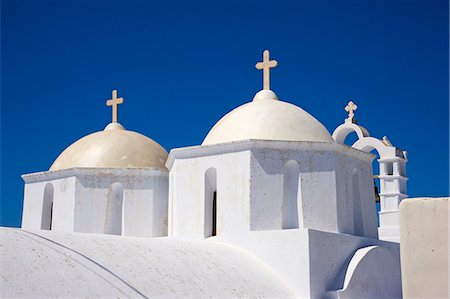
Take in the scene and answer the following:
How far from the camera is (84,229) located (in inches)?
601

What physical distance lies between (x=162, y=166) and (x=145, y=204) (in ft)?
3.79

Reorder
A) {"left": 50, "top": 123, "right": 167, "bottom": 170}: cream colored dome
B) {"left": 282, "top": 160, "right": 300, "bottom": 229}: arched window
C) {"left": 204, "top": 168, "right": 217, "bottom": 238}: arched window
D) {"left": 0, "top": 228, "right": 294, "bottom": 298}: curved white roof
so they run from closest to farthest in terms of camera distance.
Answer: {"left": 0, "top": 228, "right": 294, "bottom": 298}: curved white roof → {"left": 282, "top": 160, "right": 300, "bottom": 229}: arched window → {"left": 204, "top": 168, "right": 217, "bottom": 238}: arched window → {"left": 50, "top": 123, "right": 167, "bottom": 170}: cream colored dome

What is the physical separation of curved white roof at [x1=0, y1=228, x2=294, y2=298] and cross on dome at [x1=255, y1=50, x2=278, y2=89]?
15.5 feet

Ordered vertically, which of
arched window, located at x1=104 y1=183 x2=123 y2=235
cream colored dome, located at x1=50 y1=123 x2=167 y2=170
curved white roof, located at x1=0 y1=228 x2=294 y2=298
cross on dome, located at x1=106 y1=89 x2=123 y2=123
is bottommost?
curved white roof, located at x1=0 y1=228 x2=294 y2=298

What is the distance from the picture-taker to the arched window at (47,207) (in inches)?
630

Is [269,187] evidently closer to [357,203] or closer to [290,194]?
[290,194]

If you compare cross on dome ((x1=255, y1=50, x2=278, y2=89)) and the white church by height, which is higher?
cross on dome ((x1=255, y1=50, x2=278, y2=89))

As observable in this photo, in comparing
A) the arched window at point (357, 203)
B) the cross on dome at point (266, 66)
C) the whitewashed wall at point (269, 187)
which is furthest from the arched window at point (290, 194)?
the cross on dome at point (266, 66)

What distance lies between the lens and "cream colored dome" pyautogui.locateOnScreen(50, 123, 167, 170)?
15961mm

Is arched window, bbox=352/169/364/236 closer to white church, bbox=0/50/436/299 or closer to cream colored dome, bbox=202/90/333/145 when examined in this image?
white church, bbox=0/50/436/299

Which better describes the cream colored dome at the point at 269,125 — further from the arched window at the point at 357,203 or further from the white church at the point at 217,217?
the arched window at the point at 357,203

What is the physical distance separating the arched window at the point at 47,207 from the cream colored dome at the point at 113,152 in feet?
1.94

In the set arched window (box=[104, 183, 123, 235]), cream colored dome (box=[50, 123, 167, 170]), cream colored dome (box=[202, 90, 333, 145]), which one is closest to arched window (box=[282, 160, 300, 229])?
cream colored dome (box=[202, 90, 333, 145])

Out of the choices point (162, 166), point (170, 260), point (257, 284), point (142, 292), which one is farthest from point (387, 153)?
point (142, 292)
